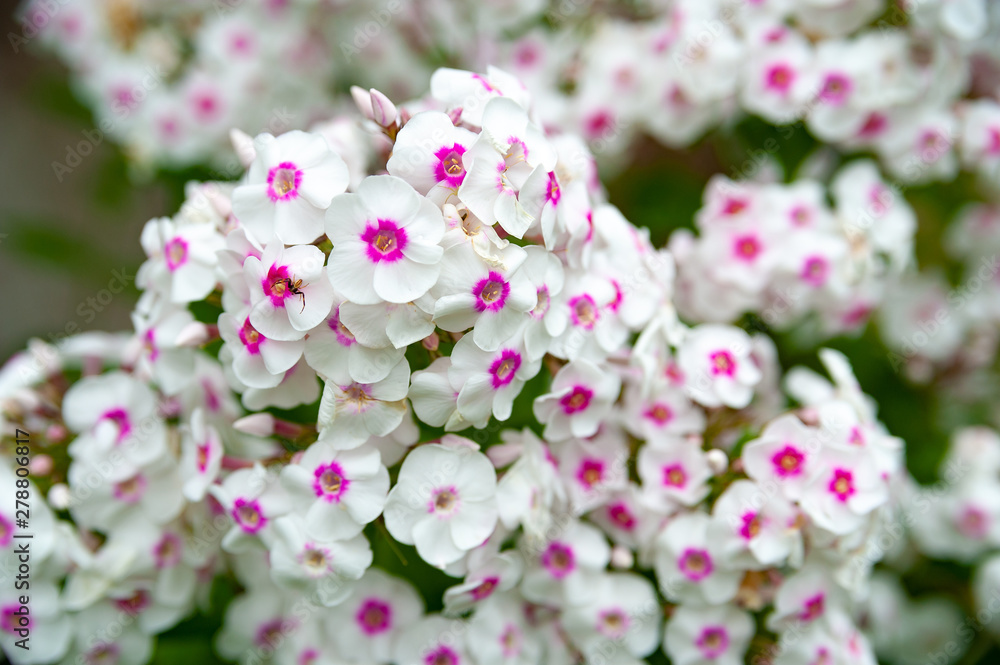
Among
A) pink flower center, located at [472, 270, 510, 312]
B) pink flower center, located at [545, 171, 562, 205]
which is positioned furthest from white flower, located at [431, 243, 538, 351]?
pink flower center, located at [545, 171, 562, 205]

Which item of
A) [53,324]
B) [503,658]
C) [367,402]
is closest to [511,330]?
[367,402]

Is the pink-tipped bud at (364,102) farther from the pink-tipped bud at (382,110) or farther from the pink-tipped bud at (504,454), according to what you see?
the pink-tipped bud at (504,454)

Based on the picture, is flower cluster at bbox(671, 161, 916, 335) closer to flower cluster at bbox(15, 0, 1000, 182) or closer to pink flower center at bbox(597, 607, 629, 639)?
flower cluster at bbox(15, 0, 1000, 182)

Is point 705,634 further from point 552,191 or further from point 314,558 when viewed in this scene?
point 552,191

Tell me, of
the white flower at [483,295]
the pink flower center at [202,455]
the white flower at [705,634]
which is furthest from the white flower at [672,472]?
the pink flower center at [202,455]

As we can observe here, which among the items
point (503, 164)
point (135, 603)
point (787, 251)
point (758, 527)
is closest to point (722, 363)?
point (758, 527)
